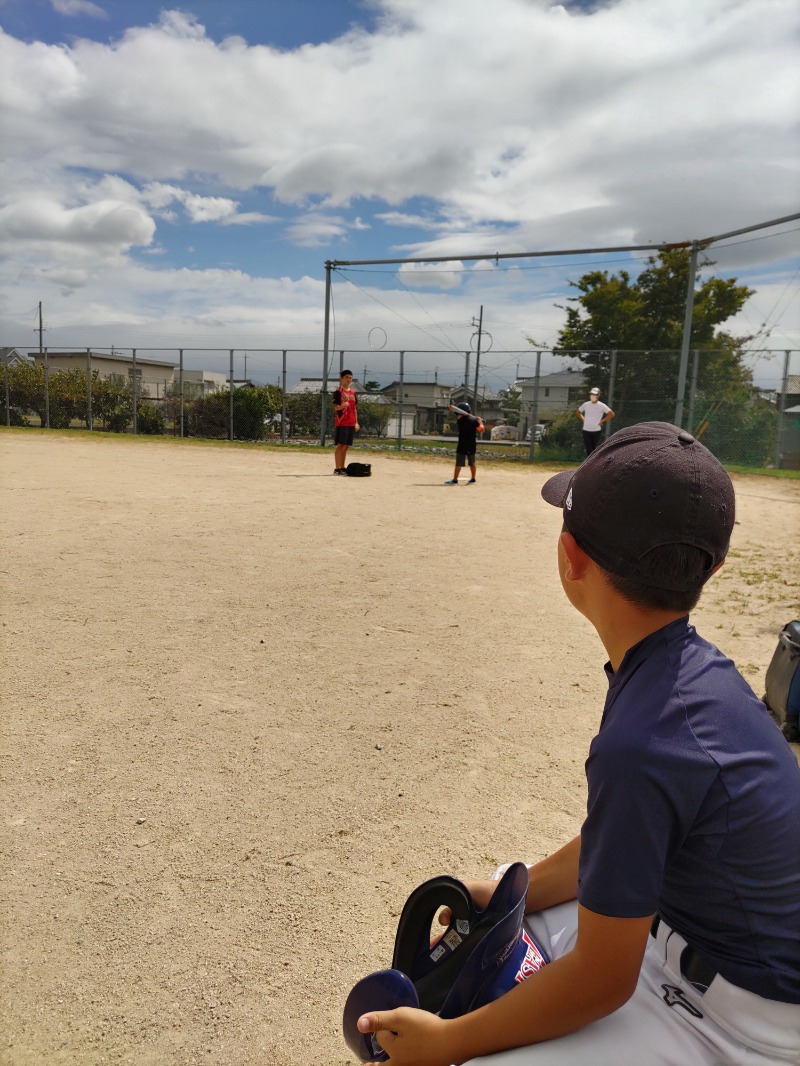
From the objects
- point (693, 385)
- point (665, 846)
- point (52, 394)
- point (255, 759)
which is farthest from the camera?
point (52, 394)

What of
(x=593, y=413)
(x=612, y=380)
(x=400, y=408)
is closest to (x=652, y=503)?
(x=593, y=413)

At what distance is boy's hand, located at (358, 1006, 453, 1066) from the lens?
4.54 ft

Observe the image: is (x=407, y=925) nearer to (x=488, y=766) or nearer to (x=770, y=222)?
(x=488, y=766)

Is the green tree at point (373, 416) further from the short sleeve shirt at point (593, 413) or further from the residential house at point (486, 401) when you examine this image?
the short sleeve shirt at point (593, 413)

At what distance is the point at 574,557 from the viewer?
1.49 metres

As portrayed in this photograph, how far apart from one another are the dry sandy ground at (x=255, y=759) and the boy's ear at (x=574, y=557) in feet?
4.79

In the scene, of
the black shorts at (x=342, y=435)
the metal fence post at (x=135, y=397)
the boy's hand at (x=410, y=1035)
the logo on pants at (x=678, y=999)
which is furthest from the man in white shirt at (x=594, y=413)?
the metal fence post at (x=135, y=397)

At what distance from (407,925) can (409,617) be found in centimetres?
406

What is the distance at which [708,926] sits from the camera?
4.35 ft

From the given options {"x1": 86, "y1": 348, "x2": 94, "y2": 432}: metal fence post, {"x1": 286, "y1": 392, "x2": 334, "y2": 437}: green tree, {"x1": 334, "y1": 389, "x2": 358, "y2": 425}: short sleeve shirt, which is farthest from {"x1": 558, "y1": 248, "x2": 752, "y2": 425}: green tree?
{"x1": 86, "y1": 348, "x2": 94, "y2": 432}: metal fence post

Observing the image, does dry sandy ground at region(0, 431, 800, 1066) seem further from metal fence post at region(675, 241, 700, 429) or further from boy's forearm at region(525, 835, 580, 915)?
metal fence post at region(675, 241, 700, 429)

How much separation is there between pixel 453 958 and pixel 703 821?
0.67 metres

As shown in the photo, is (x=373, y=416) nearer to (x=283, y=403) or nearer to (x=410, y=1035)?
(x=283, y=403)

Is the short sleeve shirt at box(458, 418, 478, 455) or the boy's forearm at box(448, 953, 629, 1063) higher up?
the short sleeve shirt at box(458, 418, 478, 455)
